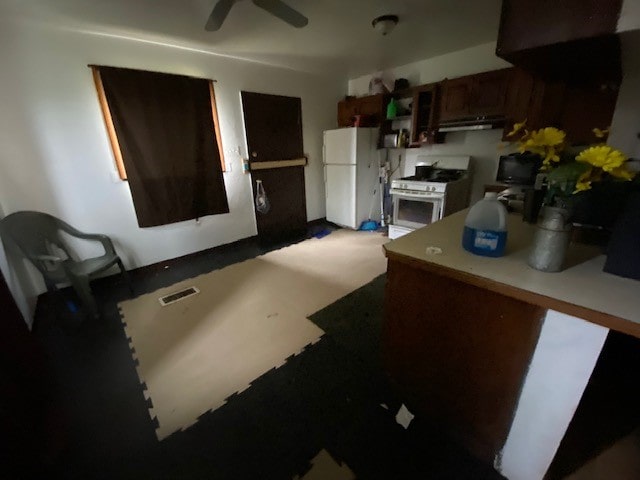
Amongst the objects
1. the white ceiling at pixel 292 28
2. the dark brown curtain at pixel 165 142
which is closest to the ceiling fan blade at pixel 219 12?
the white ceiling at pixel 292 28

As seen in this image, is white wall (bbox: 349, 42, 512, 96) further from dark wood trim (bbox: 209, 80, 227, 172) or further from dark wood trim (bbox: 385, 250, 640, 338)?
dark wood trim (bbox: 385, 250, 640, 338)

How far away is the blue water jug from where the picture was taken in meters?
0.99

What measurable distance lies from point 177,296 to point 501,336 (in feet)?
7.91

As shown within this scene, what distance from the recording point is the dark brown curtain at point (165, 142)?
7.92 ft

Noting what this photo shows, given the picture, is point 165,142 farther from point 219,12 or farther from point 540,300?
point 540,300

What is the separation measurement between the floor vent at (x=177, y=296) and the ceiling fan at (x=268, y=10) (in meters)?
2.11

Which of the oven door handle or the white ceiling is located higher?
the white ceiling

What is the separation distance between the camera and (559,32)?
0.89 meters

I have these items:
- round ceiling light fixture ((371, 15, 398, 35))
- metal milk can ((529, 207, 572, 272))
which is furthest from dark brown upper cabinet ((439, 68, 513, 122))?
metal milk can ((529, 207, 572, 272))

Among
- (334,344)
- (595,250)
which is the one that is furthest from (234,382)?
(595,250)

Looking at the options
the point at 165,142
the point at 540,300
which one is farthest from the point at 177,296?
the point at 540,300

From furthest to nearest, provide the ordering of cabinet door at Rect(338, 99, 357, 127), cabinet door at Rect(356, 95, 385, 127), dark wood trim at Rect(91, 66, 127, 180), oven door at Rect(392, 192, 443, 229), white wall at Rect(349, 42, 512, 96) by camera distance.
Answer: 1. cabinet door at Rect(338, 99, 357, 127)
2. cabinet door at Rect(356, 95, 385, 127)
3. oven door at Rect(392, 192, 443, 229)
4. white wall at Rect(349, 42, 512, 96)
5. dark wood trim at Rect(91, 66, 127, 180)

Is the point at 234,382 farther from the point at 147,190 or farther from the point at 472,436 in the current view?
the point at 147,190

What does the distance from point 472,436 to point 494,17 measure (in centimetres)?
303
